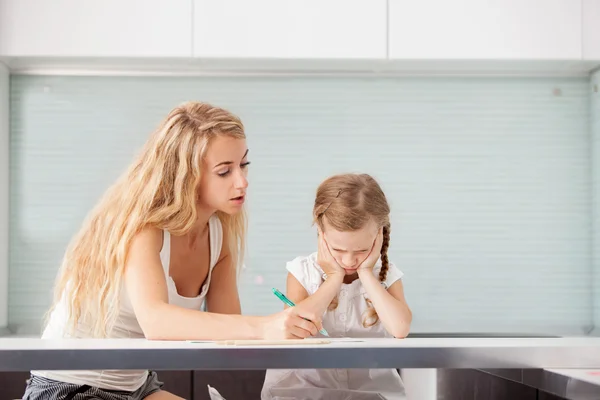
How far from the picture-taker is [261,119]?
3.07 m

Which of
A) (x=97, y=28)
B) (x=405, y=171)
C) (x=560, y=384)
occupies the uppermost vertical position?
(x=97, y=28)

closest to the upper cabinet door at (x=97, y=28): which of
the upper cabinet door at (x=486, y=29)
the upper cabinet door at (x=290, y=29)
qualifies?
the upper cabinet door at (x=290, y=29)

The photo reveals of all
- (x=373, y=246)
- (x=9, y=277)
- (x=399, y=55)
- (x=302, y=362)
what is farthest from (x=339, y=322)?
(x=9, y=277)

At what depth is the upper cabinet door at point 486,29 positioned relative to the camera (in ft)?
9.45

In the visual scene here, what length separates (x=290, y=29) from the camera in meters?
2.87

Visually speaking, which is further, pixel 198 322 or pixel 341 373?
pixel 341 373

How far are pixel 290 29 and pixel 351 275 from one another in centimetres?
130

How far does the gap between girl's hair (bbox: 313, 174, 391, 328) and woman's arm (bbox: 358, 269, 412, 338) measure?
84 millimetres

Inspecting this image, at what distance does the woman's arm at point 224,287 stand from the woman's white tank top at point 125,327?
0.03 metres

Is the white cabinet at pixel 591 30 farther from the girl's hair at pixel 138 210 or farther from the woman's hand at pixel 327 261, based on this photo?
the girl's hair at pixel 138 210

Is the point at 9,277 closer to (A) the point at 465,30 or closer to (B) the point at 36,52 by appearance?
(B) the point at 36,52

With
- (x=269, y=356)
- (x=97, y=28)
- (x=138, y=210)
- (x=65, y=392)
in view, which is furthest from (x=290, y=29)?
(x=269, y=356)

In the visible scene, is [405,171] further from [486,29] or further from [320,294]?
[320,294]

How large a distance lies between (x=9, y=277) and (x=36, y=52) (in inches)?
36.1
